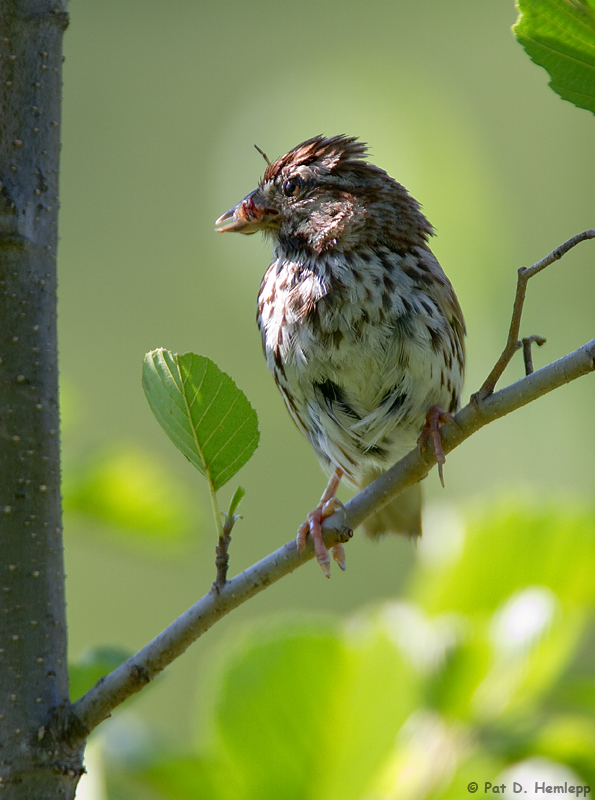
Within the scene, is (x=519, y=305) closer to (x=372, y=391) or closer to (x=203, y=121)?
(x=372, y=391)

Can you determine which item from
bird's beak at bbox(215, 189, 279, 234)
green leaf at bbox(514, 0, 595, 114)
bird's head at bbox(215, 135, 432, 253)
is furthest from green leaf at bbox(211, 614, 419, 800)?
bird's beak at bbox(215, 189, 279, 234)

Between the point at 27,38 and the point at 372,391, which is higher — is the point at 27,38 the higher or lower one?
the higher one

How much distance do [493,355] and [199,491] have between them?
3732 mm

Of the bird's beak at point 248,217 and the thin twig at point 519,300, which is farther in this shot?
the bird's beak at point 248,217

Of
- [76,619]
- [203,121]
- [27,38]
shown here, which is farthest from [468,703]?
[203,121]

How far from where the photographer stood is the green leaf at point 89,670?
1317mm

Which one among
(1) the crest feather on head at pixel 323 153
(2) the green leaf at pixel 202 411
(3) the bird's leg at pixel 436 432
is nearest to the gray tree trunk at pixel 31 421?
(2) the green leaf at pixel 202 411

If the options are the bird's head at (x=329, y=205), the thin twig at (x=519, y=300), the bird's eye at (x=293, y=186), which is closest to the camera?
the thin twig at (x=519, y=300)

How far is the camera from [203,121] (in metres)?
9.36

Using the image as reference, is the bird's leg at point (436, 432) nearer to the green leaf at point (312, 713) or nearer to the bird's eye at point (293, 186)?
the green leaf at point (312, 713)

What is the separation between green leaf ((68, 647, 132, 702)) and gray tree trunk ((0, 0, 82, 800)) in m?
0.05

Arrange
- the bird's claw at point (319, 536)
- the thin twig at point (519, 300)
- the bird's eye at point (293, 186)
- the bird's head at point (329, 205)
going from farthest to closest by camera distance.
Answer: the bird's eye at point (293, 186) → the bird's head at point (329, 205) → the bird's claw at point (319, 536) → the thin twig at point (519, 300)

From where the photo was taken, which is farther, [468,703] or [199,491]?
[199,491]

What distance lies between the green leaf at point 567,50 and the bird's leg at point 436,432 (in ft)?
1.64
